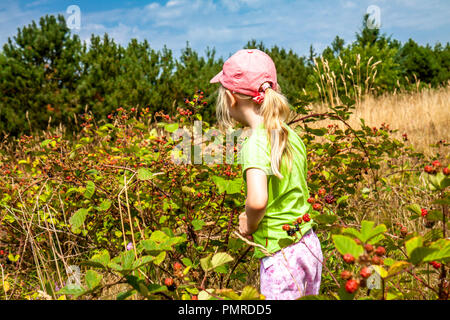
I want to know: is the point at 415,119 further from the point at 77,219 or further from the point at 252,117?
the point at 77,219

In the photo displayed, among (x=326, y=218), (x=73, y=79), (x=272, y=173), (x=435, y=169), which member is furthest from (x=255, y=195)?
(x=73, y=79)

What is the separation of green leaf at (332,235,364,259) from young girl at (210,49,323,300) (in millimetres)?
580

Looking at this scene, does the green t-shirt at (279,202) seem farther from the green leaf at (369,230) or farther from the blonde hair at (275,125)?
the green leaf at (369,230)

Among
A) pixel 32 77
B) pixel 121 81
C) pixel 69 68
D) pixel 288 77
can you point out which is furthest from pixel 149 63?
pixel 288 77

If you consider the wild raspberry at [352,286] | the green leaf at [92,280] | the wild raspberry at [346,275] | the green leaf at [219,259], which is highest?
the wild raspberry at [346,275]

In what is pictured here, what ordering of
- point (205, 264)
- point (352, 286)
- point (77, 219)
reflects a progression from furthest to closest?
point (77, 219)
point (205, 264)
point (352, 286)

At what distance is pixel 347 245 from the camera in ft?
3.23

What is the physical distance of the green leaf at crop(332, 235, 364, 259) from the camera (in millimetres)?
967

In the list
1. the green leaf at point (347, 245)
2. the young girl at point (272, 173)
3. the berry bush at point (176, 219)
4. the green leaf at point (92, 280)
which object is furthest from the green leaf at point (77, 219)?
the green leaf at point (347, 245)

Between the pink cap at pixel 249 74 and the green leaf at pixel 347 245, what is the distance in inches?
34.8

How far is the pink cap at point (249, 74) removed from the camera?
67.1 inches

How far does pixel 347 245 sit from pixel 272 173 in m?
0.62

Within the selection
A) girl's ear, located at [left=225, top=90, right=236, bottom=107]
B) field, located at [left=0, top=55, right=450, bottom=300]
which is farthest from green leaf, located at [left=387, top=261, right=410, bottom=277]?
girl's ear, located at [left=225, top=90, right=236, bottom=107]
